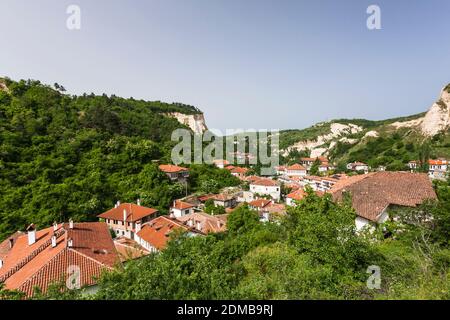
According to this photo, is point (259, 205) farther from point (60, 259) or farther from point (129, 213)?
point (60, 259)

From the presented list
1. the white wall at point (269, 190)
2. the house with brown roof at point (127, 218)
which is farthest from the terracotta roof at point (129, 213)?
the white wall at point (269, 190)

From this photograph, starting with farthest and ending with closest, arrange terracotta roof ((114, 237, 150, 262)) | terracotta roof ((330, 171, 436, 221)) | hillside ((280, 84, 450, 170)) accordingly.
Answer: hillside ((280, 84, 450, 170)) → terracotta roof ((114, 237, 150, 262)) → terracotta roof ((330, 171, 436, 221))

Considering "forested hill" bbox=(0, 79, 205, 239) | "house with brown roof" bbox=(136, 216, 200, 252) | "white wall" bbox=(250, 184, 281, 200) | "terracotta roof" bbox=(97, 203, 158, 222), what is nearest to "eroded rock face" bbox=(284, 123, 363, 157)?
"white wall" bbox=(250, 184, 281, 200)

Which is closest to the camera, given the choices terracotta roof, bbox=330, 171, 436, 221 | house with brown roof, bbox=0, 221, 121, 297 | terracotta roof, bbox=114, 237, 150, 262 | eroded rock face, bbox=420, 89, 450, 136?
house with brown roof, bbox=0, 221, 121, 297

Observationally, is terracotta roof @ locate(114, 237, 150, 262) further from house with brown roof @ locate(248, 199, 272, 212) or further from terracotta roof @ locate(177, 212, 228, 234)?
house with brown roof @ locate(248, 199, 272, 212)

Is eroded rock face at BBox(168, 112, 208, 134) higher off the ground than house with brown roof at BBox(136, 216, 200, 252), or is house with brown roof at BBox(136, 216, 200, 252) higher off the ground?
eroded rock face at BBox(168, 112, 208, 134)

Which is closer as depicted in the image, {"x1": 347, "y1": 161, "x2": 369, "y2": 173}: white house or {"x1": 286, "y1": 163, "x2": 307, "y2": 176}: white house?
{"x1": 347, "y1": 161, "x2": 369, "y2": 173}: white house

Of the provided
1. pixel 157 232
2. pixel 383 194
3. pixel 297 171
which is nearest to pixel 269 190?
pixel 157 232
